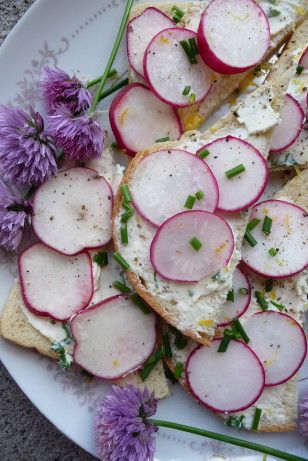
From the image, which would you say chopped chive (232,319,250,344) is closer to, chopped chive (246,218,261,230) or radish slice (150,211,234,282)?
radish slice (150,211,234,282)

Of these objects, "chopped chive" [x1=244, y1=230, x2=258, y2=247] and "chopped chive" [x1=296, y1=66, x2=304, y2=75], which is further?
"chopped chive" [x1=296, y1=66, x2=304, y2=75]

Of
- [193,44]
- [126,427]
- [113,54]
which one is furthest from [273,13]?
[126,427]

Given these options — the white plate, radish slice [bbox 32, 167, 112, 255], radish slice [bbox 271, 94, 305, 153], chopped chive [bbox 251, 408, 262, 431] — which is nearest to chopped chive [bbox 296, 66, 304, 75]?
radish slice [bbox 271, 94, 305, 153]

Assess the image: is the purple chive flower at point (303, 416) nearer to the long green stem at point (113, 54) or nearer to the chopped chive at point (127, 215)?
the chopped chive at point (127, 215)

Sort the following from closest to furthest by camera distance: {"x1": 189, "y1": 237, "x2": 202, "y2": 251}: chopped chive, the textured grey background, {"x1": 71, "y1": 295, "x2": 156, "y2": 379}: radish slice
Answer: {"x1": 189, "y1": 237, "x2": 202, "y2": 251}: chopped chive → {"x1": 71, "y1": 295, "x2": 156, "y2": 379}: radish slice → the textured grey background

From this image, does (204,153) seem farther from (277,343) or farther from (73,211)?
(277,343)
